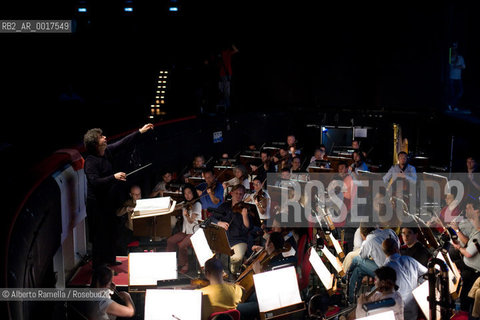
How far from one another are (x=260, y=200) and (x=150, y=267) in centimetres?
310

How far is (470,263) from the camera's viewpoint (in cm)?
675

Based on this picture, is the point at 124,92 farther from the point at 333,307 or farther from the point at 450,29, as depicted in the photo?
the point at 450,29

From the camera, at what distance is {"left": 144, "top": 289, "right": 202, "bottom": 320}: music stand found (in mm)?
→ 4863

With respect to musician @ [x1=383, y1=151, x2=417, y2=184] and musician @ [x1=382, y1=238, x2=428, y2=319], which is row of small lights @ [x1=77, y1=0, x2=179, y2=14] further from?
musician @ [x1=382, y1=238, x2=428, y2=319]

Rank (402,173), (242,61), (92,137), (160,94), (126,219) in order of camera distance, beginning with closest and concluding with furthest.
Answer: (92,137) → (126,219) → (402,173) → (160,94) → (242,61)

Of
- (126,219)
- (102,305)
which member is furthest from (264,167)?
(102,305)

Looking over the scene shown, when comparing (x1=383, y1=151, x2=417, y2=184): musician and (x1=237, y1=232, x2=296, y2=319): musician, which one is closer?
(x1=237, y1=232, x2=296, y2=319): musician

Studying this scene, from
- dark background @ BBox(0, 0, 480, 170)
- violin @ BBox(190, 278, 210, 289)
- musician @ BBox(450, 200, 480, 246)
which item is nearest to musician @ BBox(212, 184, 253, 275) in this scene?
violin @ BBox(190, 278, 210, 289)

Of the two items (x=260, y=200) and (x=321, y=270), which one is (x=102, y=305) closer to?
(x=321, y=270)

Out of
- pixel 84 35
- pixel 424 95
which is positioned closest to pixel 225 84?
pixel 84 35

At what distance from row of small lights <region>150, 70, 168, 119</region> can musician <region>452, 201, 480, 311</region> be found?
7.25 m

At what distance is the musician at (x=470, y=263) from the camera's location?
6680 mm

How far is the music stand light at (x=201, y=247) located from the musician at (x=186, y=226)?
1.35 m

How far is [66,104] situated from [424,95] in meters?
12.5
